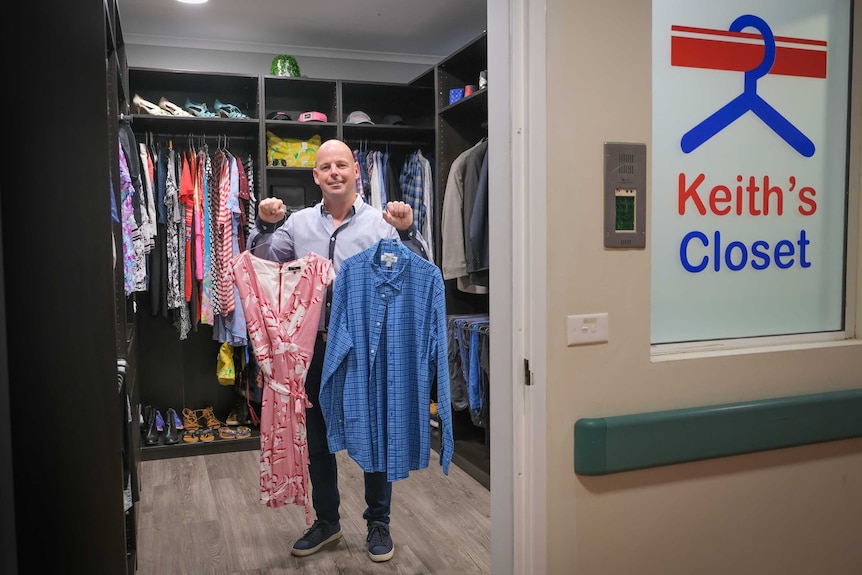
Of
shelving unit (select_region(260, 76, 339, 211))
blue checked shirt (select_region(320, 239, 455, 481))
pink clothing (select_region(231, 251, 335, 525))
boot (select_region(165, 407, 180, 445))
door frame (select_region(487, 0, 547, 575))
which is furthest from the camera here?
shelving unit (select_region(260, 76, 339, 211))

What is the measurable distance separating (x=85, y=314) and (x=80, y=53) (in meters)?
0.63

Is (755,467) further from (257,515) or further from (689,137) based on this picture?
(257,515)

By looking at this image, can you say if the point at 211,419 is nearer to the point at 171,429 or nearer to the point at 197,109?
the point at 171,429

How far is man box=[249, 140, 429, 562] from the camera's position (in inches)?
114

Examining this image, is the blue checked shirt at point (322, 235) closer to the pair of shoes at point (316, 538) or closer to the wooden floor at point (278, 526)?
the pair of shoes at point (316, 538)

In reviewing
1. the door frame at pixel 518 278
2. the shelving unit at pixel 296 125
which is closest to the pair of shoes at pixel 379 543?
the door frame at pixel 518 278

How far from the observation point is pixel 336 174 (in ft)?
9.61

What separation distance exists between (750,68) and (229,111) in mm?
3353

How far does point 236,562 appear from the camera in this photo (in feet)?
9.43

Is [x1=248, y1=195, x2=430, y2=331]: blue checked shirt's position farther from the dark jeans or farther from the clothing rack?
the clothing rack

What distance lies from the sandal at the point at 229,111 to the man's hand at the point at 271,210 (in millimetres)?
1882

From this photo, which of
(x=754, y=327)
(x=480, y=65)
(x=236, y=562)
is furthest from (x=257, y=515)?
(x=480, y=65)

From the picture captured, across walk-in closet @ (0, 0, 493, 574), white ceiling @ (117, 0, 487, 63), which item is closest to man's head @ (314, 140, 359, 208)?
walk-in closet @ (0, 0, 493, 574)

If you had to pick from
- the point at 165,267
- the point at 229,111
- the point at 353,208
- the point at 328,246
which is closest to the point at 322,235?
the point at 328,246
